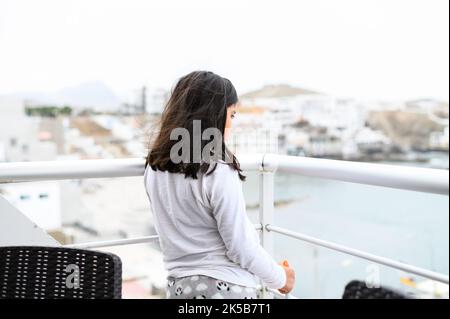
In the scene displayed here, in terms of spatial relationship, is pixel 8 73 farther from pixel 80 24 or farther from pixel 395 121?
pixel 395 121

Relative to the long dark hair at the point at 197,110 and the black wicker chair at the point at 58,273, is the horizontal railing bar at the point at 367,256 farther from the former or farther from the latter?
the black wicker chair at the point at 58,273

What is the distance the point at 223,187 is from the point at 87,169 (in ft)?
1.73

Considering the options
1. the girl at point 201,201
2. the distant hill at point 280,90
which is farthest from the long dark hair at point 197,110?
the distant hill at point 280,90

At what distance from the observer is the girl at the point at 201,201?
3.88 ft

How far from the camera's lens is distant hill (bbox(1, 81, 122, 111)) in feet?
39.1

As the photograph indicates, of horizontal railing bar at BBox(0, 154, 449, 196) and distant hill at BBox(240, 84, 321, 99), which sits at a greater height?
distant hill at BBox(240, 84, 321, 99)

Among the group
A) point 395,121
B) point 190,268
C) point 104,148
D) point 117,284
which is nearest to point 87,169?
point 190,268

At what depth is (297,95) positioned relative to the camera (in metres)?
11.8

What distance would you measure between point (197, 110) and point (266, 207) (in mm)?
642

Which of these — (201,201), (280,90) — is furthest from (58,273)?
(280,90)

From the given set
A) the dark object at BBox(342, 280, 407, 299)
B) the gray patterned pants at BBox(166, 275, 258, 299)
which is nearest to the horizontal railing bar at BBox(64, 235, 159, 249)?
the gray patterned pants at BBox(166, 275, 258, 299)

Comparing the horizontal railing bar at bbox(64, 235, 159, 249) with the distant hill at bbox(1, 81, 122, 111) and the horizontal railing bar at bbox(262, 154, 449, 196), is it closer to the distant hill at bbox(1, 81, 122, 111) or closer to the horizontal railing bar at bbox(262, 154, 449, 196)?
the horizontal railing bar at bbox(262, 154, 449, 196)

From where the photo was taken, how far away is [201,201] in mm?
1182

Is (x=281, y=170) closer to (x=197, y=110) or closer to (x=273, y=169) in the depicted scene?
(x=273, y=169)
